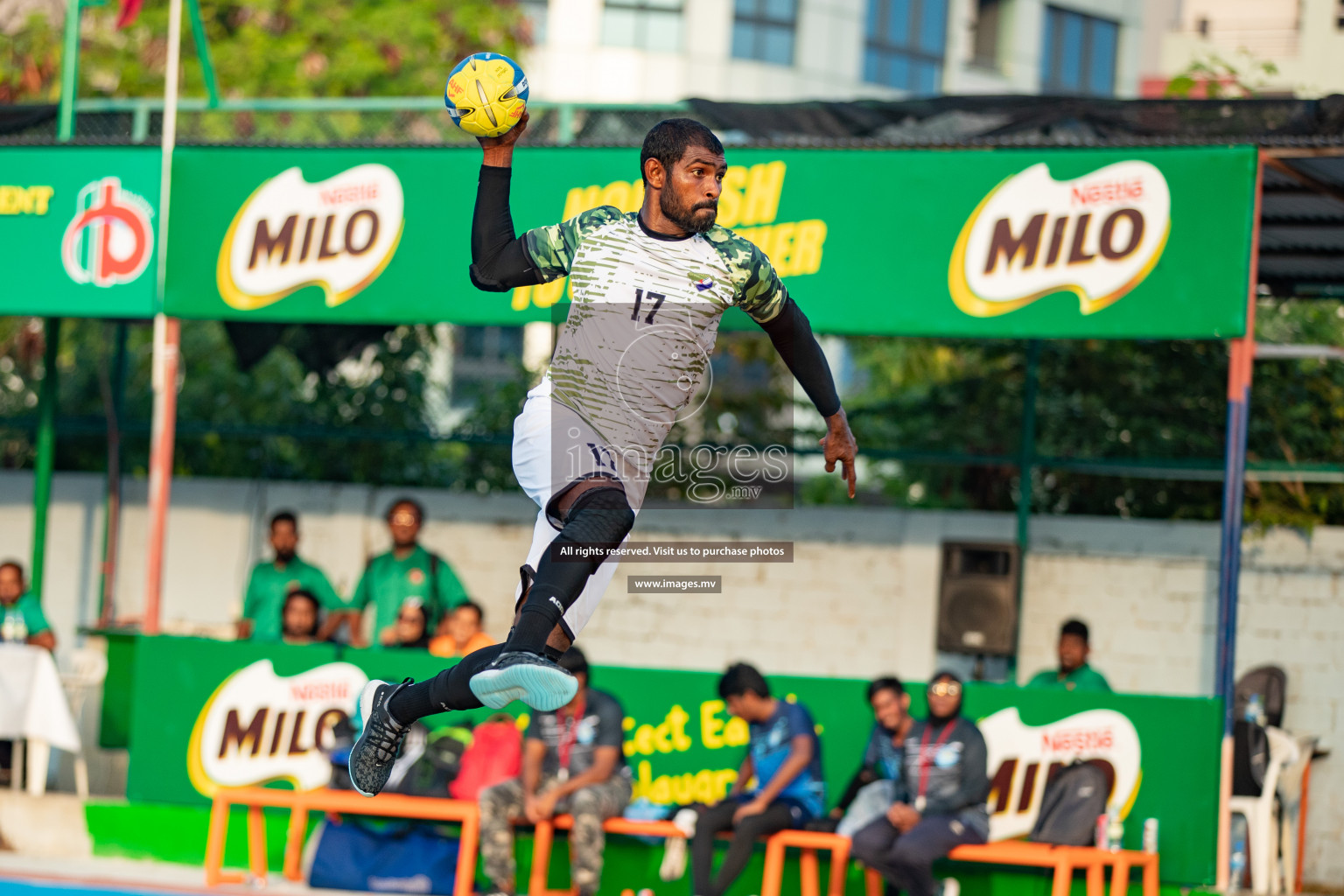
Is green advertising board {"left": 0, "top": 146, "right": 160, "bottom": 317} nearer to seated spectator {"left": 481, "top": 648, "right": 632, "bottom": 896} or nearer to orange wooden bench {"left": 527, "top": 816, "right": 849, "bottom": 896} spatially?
seated spectator {"left": 481, "top": 648, "right": 632, "bottom": 896}

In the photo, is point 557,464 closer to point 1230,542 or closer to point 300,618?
point 1230,542

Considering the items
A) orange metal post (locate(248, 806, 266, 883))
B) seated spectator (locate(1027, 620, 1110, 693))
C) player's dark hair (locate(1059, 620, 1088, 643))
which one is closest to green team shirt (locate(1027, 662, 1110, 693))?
seated spectator (locate(1027, 620, 1110, 693))

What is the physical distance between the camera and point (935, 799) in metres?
9.10

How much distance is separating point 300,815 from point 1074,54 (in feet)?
89.3

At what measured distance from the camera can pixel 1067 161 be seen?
363 inches

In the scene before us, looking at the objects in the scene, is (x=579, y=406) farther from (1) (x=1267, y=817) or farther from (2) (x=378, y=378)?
(2) (x=378, y=378)

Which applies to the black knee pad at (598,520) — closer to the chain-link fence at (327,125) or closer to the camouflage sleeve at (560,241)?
the camouflage sleeve at (560,241)

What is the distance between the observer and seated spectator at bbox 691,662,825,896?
9203 mm

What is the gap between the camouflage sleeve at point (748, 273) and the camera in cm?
479

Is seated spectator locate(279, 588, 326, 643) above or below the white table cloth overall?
above

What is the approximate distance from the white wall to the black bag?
2.42 metres

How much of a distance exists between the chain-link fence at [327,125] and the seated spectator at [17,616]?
287 cm

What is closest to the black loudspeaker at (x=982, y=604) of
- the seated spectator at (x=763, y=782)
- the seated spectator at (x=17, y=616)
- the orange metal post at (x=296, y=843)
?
the seated spectator at (x=763, y=782)

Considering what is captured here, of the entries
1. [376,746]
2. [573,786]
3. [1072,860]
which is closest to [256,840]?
[573,786]
